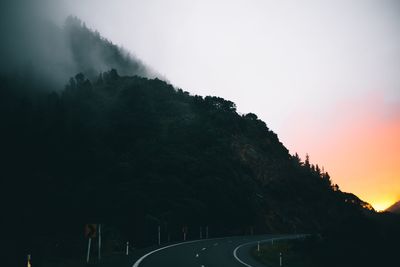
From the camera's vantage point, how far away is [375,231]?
25562mm

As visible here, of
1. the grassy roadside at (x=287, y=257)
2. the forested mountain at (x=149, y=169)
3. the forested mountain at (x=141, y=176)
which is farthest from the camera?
the forested mountain at (x=149, y=169)

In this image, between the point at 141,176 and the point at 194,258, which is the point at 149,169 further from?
the point at 194,258

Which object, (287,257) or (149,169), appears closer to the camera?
(287,257)

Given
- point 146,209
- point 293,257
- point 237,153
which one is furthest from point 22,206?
point 237,153

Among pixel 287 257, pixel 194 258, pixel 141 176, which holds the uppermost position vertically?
pixel 141 176

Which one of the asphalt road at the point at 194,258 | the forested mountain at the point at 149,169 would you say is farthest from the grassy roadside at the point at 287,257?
the forested mountain at the point at 149,169

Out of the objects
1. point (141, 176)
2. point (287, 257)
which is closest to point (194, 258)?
point (287, 257)

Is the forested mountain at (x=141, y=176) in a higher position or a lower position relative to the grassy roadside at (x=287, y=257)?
higher

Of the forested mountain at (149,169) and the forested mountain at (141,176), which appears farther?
the forested mountain at (149,169)

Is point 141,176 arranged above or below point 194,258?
above

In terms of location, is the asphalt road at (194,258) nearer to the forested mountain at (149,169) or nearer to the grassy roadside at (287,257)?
the grassy roadside at (287,257)

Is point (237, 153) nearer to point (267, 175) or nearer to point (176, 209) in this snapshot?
point (267, 175)

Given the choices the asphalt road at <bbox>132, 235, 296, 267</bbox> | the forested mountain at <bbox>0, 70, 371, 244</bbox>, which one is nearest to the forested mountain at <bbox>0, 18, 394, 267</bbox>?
the forested mountain at <bbox>0, 70, 371, 244</bbox>

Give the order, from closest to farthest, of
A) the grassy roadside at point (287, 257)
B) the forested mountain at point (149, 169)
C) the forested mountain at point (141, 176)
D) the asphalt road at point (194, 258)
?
the asphalt road at point (194, 258) → the grassy roadside at point (287, 257) → the forested mountain at point (141, 176) → the forested mountain at point (149, 169)
